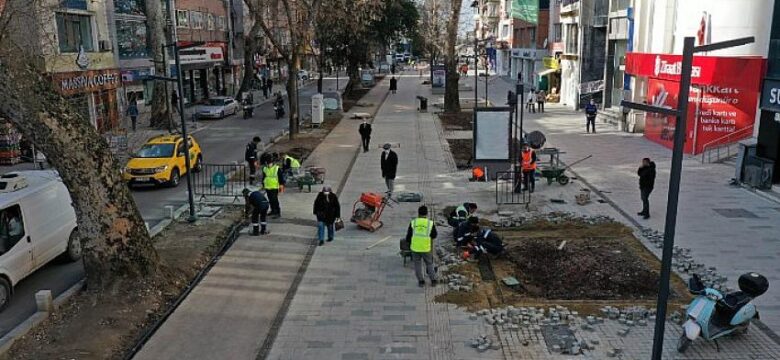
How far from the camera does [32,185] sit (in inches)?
467

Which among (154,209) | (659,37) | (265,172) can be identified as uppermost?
(659,37)

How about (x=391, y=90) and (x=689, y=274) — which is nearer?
(x=689, y=274)

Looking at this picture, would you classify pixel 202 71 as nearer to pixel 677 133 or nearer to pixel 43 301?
pixel 43 301

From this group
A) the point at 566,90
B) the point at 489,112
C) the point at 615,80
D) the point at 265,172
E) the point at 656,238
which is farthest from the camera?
the point at 566,90

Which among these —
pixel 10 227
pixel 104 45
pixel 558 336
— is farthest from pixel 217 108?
pixel 558 336

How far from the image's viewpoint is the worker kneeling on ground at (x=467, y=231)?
1281cm

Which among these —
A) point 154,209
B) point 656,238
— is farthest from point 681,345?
point 154,209

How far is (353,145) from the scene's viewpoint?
28.3m

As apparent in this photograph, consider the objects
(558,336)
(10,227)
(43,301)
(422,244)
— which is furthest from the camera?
(422,244)

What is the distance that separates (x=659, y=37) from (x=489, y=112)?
42.2 feet

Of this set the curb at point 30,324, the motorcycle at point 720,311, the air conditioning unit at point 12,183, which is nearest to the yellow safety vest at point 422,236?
the motorcycle at point 720,311

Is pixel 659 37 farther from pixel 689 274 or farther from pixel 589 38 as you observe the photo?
pixel 689 274

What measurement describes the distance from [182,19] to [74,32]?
14.4 metres

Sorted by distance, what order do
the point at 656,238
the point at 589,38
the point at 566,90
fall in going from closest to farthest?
the point at 656,238
the point at 589,38
the point at 566,90
